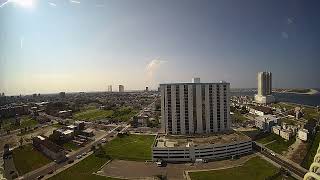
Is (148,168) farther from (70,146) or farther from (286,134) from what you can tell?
(286,134)

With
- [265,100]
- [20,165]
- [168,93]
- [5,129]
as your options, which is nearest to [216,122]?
[168,93]

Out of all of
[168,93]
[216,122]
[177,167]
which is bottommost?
[177,167]

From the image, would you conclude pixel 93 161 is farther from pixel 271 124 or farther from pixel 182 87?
pixel 271 124

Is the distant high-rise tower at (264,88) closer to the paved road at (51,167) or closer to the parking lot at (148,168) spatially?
the parking lot at (148,168)

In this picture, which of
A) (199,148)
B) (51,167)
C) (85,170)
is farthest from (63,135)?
(199,148)

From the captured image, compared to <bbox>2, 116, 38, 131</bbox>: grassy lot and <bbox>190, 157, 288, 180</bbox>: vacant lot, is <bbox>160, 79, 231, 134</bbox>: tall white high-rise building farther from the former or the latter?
<bbox>2, 116, 38, 131</bbox>: grassy lot

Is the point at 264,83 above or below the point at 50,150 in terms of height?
above
